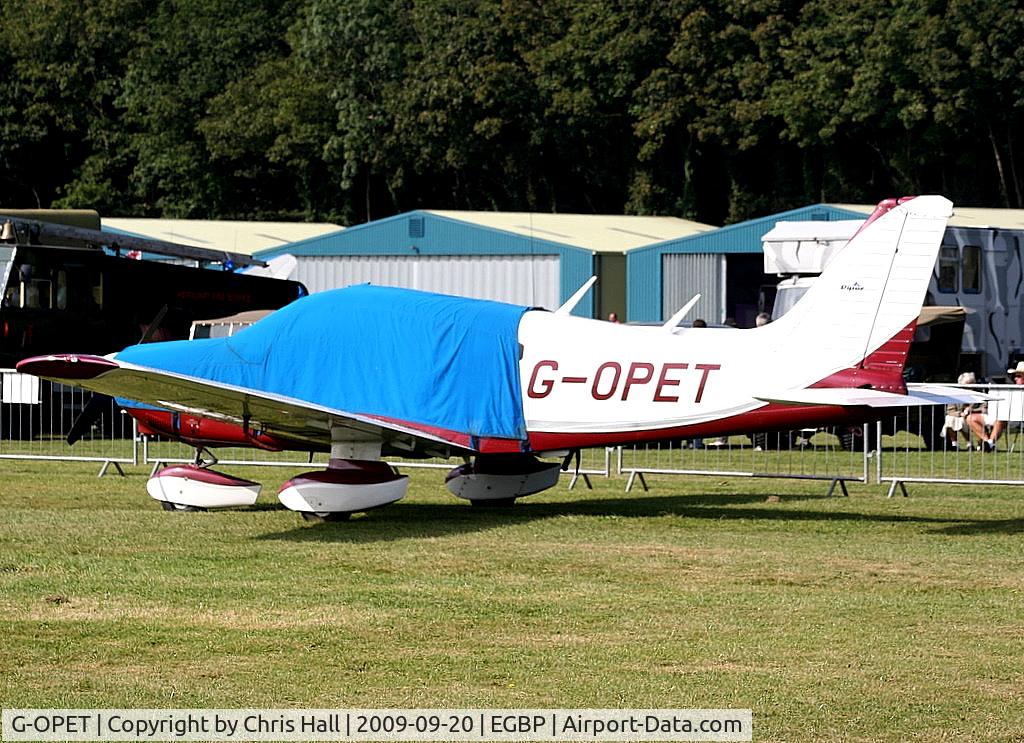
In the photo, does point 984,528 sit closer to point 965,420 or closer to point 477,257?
point 965,420

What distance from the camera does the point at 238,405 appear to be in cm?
1348

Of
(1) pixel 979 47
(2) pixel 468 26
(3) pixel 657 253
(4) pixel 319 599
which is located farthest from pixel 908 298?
(2) pixel 468 26

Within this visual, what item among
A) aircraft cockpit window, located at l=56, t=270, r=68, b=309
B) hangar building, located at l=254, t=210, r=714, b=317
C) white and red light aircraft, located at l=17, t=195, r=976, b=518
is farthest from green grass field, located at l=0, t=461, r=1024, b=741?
hangar building, located at l=254, t=210, r=714, b=317

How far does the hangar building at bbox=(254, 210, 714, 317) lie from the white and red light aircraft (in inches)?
1022

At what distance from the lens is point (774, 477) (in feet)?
55.8

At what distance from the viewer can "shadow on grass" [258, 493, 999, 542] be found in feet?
43.9

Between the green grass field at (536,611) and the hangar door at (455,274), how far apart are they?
85.1 feet

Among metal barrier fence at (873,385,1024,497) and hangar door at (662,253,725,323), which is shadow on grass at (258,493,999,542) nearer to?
metal barrier fence at (873,385,1024,497)

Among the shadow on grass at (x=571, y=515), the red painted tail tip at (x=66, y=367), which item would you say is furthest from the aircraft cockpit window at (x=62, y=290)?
the red painted tail tip at (x=66, y=367)

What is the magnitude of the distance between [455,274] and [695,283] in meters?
6.19

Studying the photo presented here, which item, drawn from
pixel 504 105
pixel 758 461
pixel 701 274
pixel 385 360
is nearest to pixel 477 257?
pixel 701 274

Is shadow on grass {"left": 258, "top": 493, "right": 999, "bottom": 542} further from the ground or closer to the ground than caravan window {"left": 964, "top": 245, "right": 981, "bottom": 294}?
closer to the ground

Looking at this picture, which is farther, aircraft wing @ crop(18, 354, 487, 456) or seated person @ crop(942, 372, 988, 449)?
seated person @ crop(942, 372, 988, 449)

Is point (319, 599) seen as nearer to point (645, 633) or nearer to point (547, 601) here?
point (547, 601)
